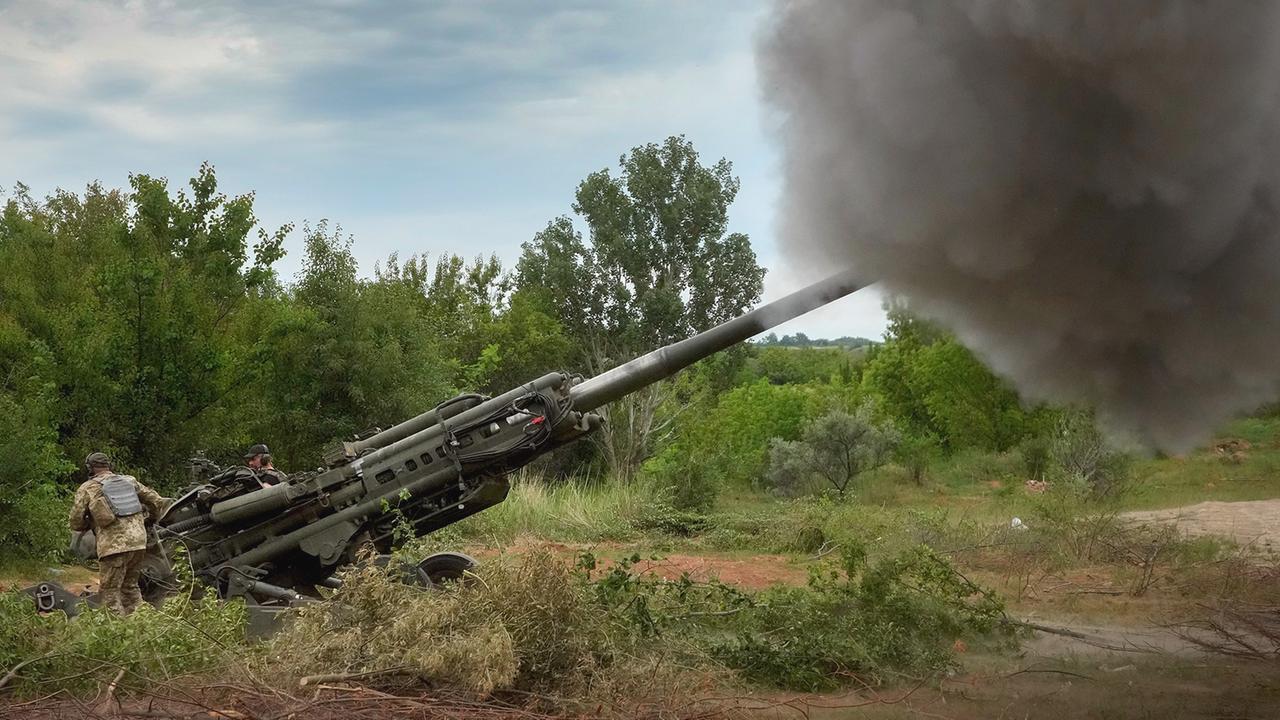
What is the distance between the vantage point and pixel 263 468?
11.9 metres

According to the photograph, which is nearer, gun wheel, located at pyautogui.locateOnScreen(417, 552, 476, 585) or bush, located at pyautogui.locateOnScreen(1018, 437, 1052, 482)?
gun wheel, located at pyautogui.locateOnScreen(417, 552, 476, 585)

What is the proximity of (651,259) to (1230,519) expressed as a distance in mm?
14323

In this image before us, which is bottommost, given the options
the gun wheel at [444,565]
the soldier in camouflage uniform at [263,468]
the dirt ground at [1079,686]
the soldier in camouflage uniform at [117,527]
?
the dirt ground at [1079,686]

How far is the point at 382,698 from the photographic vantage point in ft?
24.6

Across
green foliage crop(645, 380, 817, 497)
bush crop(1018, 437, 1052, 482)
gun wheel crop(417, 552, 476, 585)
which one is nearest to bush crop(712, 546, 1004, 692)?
gun wheel crop(417, 552, 476, 585)

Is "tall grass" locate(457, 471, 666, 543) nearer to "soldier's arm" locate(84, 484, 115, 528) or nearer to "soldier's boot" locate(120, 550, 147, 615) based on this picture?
"soldier's boot" locate(120, 550, 147, 615)

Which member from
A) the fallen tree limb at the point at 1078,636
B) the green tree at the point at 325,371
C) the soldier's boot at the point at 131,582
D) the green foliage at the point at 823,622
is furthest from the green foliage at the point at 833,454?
the soldier's boot at the point at 131,582

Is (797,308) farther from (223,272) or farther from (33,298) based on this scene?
(33,298)

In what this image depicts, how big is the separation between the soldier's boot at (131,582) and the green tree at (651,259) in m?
18.2

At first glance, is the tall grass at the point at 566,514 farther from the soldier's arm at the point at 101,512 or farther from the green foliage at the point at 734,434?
the soldier's arm at the point at 101,512

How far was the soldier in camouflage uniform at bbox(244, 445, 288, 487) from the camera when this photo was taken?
11.6 metres

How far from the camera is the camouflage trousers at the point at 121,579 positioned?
10.6 metres

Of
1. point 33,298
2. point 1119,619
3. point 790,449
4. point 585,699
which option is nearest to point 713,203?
point 790,449

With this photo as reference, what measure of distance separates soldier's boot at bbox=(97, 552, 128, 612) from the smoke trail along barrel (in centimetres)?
415
